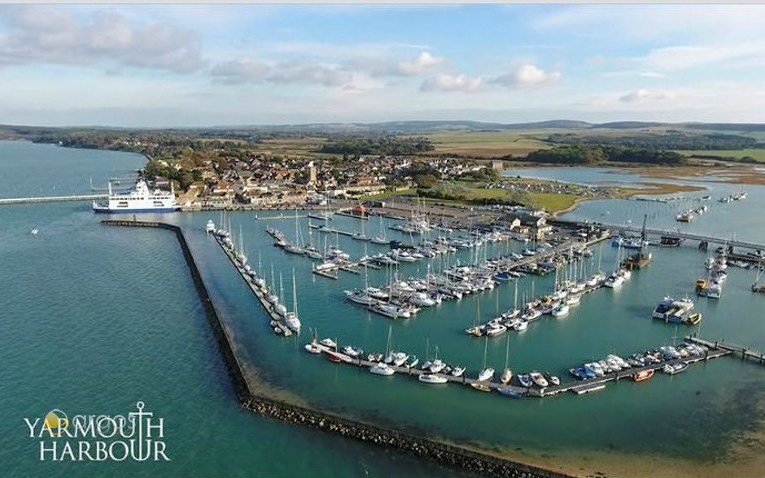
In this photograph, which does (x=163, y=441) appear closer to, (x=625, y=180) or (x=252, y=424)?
(x=252, y=424)

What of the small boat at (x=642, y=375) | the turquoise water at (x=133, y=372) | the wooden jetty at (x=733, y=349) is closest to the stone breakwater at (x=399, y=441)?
the turquoise water at (x=133, y=372)

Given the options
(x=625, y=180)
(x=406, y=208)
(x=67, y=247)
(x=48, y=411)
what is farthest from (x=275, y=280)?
(x=625, y=180)

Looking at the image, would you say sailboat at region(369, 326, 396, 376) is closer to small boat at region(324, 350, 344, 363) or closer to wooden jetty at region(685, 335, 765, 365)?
small boat at region(324, 350, 344, 363)

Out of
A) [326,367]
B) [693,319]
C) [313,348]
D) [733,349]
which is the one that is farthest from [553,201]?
[326,367]

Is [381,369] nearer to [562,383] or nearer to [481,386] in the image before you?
[481,386]

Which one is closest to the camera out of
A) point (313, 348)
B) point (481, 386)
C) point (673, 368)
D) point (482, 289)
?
point (481, 386)

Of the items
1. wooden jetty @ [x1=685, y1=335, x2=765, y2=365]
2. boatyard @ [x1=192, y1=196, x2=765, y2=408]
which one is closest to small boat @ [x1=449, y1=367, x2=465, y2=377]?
boatyard @ [x1=192, y1=196, x2=765, y2=408]
